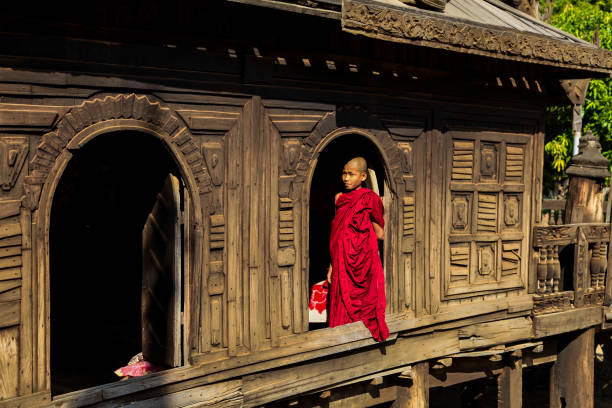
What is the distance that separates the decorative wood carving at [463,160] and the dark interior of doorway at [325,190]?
0.91 m

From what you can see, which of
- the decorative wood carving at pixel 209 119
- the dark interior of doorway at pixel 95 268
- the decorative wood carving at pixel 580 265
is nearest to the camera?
the decorative wood carving at pixel 209 119

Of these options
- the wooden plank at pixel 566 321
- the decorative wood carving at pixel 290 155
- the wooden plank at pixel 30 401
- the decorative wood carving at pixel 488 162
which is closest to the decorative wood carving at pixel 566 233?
the wooden plank at pixel 566 321

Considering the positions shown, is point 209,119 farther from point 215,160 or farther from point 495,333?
point 495,333

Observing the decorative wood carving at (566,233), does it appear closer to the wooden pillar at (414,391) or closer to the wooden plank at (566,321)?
the wooden plank at (566,321)

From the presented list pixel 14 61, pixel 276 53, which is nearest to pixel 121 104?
pixel 14 61

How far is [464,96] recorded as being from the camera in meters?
7.49

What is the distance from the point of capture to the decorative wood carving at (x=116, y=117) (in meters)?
4.48

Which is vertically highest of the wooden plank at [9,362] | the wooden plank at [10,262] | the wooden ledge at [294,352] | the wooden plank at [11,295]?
the wooden plank at [10,262]

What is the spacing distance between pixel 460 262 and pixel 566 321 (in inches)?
73.3

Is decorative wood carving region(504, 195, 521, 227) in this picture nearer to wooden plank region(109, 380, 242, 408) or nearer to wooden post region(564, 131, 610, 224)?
wooden post region(564, 131, 610, 224)

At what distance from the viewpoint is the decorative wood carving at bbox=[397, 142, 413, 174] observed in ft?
22.7

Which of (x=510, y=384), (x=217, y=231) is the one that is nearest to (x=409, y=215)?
(x=217, y=231)

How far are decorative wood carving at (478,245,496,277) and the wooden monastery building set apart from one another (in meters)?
0.02

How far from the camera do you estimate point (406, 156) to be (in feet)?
22.8
